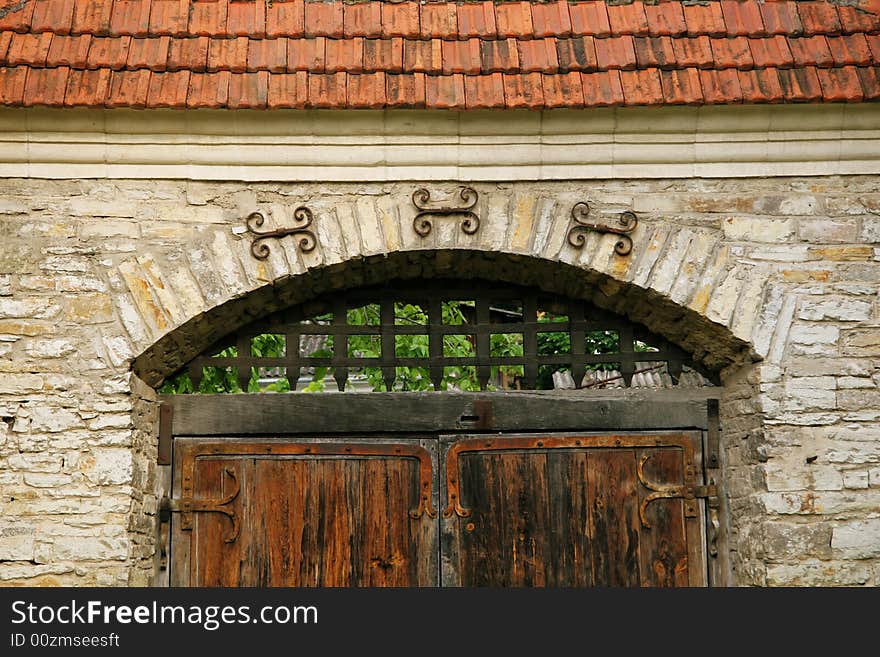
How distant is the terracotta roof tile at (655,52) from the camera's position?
427 centimetres

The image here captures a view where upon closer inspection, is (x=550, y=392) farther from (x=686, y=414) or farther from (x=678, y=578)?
(x=678, y=578)

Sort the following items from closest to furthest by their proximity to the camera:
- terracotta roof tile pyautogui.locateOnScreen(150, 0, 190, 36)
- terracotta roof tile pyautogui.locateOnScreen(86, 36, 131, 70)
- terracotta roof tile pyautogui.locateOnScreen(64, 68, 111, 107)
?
terracotta roof tile pyautogui.locateOnScreen(64, 68, 111, 107)
terracotta roof tile pyautogui.locateOnScreen(86, 36, 131, 70)
terracotta roof tile pyautogui.locateOnScreen(150, 0, 190, 36)

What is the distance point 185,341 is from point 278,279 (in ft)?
1.74

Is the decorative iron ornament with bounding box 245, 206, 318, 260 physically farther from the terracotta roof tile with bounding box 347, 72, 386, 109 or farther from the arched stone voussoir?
the terracotta roof tile with bounding box 347, 72, 386, 109

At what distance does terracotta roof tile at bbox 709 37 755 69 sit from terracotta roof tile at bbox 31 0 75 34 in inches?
109

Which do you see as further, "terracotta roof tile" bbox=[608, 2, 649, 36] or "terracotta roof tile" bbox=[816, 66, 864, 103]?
"terracotta roof tile" bbox=[608, 2, 649, 36]

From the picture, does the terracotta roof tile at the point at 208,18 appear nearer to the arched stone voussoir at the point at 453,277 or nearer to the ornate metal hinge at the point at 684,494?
the arched stone voussoir at the point at 453,277

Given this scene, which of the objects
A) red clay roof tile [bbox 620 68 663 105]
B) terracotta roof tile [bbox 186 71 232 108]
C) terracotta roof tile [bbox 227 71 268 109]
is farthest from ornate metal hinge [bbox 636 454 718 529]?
terracotta roof tile [bbox 186 71 232 108]

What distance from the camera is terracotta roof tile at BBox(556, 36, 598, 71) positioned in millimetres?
4270

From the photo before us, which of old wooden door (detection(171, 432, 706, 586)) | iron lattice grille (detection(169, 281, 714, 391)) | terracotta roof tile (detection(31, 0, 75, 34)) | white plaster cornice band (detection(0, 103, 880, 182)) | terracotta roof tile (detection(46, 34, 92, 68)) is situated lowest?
old wooden door (detection(171, 432, 706, 586))

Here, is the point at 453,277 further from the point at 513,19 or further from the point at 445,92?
the point at 513,19

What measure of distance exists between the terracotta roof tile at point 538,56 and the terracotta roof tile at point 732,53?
2.24ft

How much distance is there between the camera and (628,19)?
442 cm

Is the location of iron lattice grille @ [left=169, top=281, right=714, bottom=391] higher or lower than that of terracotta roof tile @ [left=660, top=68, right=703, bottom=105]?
lower
